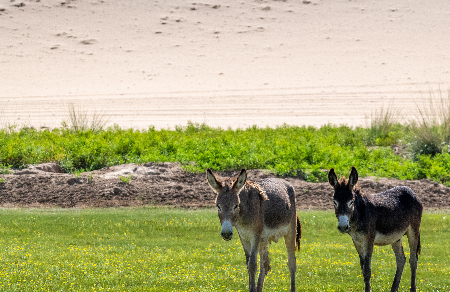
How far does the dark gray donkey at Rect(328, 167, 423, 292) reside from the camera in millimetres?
7195

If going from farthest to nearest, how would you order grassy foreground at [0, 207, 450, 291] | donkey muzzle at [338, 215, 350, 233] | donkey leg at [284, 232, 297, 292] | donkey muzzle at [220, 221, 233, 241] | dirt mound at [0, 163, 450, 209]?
dirt mound at [0, 163, 450, 209], grassy foreground at [0, 207, 450, 291], donkey leg at [284, 232, 297, 292], donkey muzzle at [338, 215, 350, 233], donkey muzzle at [220, 221, 233, 241]

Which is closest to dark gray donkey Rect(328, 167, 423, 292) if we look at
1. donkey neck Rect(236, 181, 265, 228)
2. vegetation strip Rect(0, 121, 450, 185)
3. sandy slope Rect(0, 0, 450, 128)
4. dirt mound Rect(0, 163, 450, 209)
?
donkey neck Rect(236, 181, 265, 228)

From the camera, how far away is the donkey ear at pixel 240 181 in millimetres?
6992

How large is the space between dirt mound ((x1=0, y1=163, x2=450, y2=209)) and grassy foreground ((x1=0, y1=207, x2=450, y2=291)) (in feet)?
2.26

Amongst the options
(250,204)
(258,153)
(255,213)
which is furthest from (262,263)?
(258,153)

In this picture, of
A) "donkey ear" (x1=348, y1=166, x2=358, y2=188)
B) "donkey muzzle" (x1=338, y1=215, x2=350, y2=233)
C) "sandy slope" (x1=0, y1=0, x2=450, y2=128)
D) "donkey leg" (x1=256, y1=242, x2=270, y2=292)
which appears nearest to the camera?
"donkey muzzle" (x1=338, y1=215, x2=350, y2=233)

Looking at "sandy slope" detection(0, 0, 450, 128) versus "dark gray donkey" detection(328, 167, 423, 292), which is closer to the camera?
"dark gray donkey" detection(328, 167, 423, 292)

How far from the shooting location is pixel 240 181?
7.04 metres

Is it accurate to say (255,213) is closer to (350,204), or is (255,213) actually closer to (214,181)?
(214,181)

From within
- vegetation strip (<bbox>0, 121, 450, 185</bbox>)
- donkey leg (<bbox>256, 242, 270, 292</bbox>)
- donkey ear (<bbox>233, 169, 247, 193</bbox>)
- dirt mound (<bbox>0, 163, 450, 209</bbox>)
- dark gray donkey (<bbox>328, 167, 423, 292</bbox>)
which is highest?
donkey ear (<bbox>233, 169, 247, 193</bbox>)

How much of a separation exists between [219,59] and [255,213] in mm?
52153

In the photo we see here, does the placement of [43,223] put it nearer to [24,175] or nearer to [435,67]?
[24,175]

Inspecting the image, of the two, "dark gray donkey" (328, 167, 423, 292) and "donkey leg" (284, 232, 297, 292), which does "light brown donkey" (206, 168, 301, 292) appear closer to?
"donkey leg" (284, 232, 297, 292)

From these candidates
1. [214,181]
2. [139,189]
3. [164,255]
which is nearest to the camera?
[214,181]
